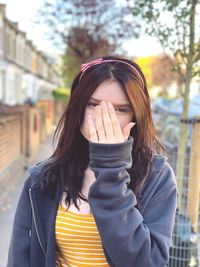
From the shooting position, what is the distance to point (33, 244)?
5.30 feet

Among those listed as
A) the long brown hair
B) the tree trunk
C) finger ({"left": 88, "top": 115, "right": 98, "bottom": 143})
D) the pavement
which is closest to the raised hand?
finger ({"left": 88, "top": 115, "right": 98, "bottom": 143})

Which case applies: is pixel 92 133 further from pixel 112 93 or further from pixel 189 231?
pixel 189 231

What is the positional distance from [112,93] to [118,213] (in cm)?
41

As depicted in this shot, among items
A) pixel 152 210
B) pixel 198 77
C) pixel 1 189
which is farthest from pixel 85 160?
pixel 1 189

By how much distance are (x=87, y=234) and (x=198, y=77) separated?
3132 millimetres

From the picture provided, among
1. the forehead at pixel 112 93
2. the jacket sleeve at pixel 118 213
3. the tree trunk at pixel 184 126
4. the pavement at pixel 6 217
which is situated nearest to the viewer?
the jacket sleeve at pixel 118 213

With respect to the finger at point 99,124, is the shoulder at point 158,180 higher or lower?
lower

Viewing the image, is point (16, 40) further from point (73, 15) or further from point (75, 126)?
point (75, 126)

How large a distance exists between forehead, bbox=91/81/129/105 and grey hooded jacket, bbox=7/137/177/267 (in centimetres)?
15

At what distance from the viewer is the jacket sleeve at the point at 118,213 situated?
50.2 inches

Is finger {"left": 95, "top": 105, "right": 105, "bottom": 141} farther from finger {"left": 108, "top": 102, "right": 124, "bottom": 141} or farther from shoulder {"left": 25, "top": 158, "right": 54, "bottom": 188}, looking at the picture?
shoulder {"left": 25, "top": 158, "right": 54, "bottom": 188}

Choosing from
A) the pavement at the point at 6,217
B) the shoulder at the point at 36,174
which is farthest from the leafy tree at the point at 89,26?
the shoulder at the point at 36,174

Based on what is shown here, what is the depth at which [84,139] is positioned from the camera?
162 centimetres

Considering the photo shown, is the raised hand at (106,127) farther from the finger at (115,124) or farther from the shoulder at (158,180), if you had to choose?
the shoulder at (158,180)
